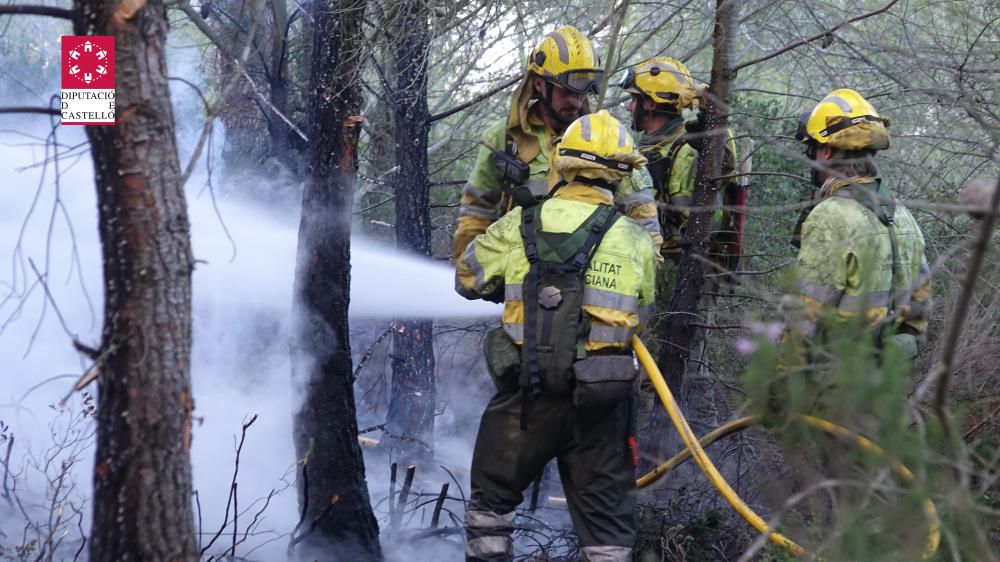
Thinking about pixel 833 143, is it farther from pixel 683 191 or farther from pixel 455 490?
pixel 455 490

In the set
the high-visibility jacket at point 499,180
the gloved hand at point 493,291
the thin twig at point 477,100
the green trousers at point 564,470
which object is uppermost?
the thin twig at point 477,100

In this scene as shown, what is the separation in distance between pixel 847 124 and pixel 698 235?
1197 millimetres

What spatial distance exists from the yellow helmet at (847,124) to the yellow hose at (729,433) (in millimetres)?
1360

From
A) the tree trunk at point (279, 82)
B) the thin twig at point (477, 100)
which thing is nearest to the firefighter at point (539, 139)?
the thin twig at point (477, 100)

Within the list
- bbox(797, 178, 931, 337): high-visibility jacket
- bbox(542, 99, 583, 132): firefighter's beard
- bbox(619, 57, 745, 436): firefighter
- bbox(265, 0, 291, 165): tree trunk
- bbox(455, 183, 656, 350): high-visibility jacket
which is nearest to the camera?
bbox(455, 183, 656, 350): high-visibility jacket

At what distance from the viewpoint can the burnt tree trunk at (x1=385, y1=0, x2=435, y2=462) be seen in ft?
22.2

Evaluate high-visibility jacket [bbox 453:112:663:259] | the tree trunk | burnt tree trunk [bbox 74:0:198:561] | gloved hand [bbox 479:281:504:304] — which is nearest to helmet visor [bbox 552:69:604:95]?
high-visibility jacket [bbox 453:112:663:259]

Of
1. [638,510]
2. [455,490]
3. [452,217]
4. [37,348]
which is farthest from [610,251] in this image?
[452,217]

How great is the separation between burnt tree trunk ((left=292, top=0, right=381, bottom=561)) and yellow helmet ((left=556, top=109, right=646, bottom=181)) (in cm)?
143

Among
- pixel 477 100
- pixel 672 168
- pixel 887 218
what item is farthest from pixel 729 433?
pixel 477 100

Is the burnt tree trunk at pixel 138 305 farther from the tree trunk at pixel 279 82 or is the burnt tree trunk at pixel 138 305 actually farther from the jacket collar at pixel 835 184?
the tree trunk at pixel 279 82

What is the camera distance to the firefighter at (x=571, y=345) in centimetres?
391

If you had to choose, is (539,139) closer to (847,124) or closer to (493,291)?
(493,291)

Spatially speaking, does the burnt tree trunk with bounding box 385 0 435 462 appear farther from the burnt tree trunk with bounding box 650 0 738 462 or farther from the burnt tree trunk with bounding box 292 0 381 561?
the burnt tree trunk with bounding box 650 0 738 462
